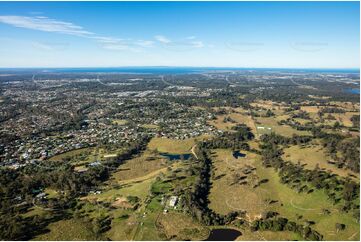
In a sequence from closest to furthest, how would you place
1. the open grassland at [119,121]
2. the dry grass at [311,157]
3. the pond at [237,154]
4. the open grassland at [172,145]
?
the dry grass at [311,157] < the pond at [237,154] < the open grassland at [172,145] < the open grassland at [119,121]

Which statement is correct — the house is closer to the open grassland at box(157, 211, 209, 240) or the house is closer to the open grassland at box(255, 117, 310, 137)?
the open grassland at box(157, 211, 209, 240)

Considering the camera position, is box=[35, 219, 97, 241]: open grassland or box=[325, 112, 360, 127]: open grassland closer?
box=[35, 219, 97, 241]: open grassland

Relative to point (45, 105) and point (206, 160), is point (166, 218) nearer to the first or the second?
point (206, 160)

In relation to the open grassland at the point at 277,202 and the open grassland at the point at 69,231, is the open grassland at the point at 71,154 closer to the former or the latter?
the open grassland at the point at 69,231

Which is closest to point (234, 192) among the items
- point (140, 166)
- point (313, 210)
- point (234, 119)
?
point (313, 210)

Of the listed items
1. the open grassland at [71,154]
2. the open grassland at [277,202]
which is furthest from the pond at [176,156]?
the open grassland at [71,154]

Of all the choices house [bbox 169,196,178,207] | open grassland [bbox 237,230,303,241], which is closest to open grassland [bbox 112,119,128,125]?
house [bbox 169,196,178,207]
